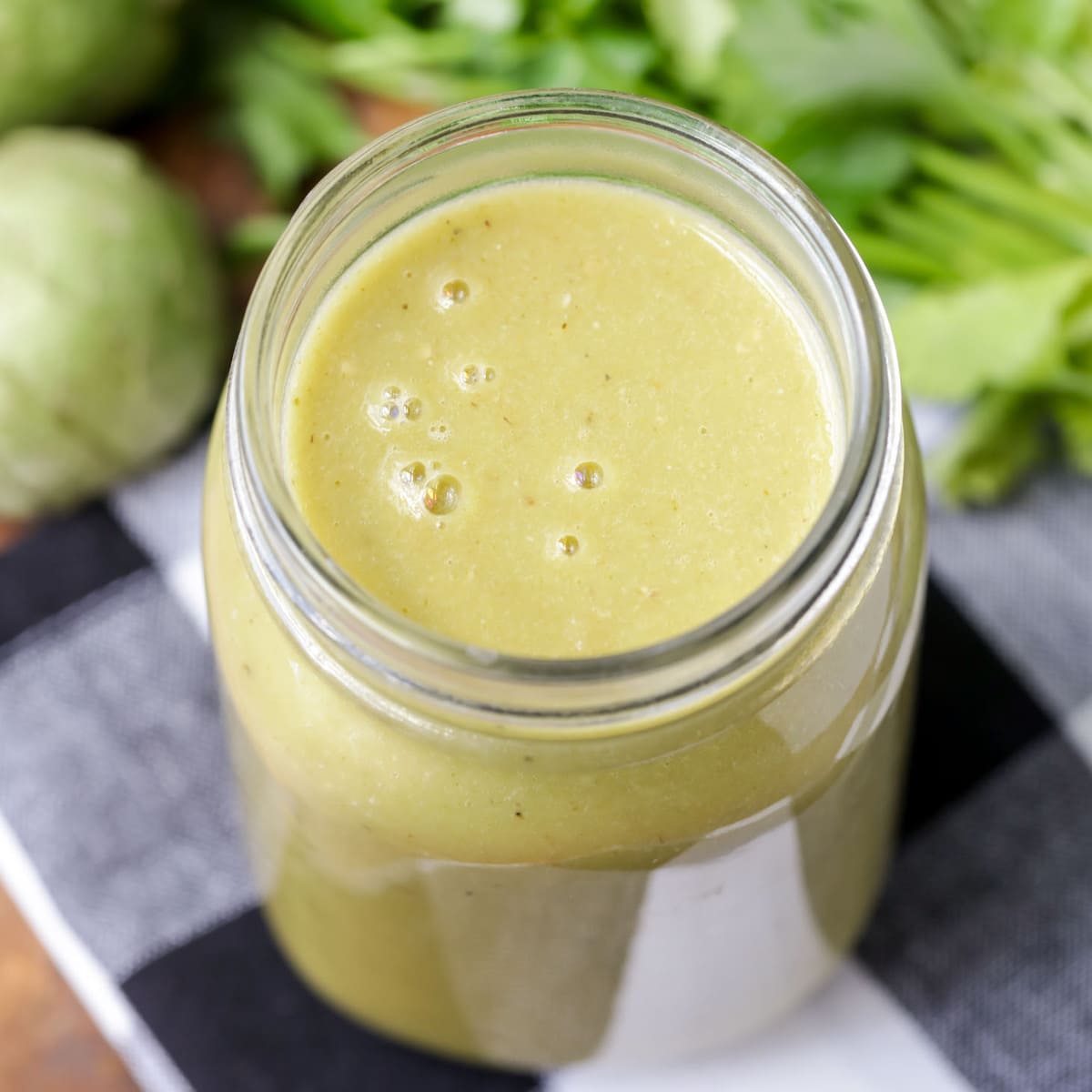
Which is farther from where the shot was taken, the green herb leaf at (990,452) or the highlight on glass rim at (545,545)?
the green herb leaf at (990,452)

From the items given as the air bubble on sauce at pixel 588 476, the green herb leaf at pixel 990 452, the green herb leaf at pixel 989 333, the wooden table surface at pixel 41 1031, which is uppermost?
the air bubble on sauce at pixel 588 476

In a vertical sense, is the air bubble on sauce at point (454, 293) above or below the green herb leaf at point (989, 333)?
above

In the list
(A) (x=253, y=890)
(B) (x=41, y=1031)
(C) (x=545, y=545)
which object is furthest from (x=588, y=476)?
(B) (x=41, y=1031)

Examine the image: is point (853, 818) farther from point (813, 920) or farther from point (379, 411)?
point (379, 411)

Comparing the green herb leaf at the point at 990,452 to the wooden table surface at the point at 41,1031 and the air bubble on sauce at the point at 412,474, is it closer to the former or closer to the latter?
the air bubble on sauce at the point at 412,474

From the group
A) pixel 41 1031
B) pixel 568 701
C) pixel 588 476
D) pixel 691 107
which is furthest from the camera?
pixel 691 107

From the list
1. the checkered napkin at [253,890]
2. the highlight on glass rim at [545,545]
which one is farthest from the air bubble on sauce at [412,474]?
the checkered napkin at [253,890]

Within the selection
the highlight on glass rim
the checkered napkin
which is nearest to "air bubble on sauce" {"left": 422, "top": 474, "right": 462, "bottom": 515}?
the highlight on glass rim

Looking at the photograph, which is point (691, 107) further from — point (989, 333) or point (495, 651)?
point (495, 651)
